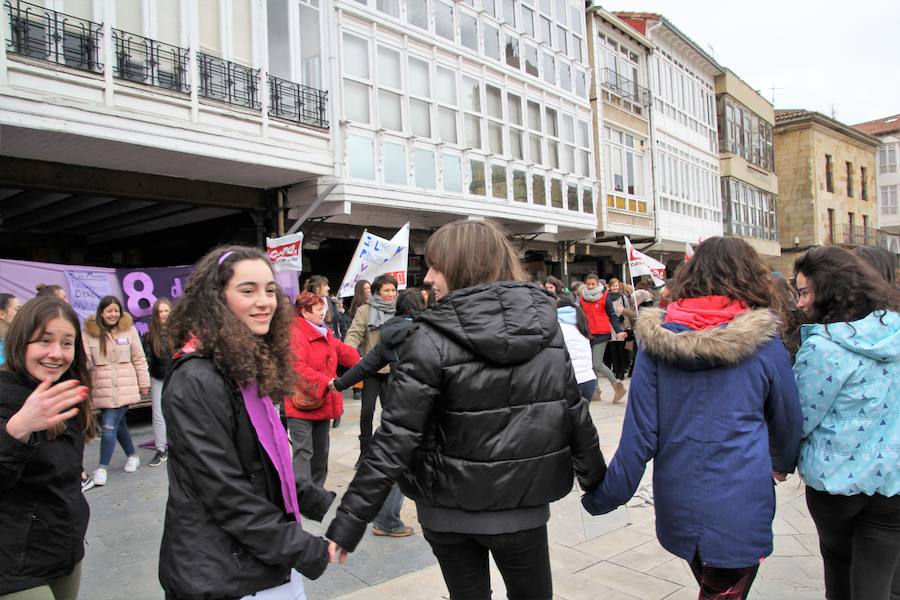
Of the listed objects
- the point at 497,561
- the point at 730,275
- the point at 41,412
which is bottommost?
the point at 497,561

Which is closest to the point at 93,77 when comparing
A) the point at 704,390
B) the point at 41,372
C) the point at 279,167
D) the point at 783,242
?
the point at 279,167

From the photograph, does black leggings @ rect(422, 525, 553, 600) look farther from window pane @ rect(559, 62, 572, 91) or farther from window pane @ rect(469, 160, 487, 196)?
window pane @ rect(559, 62, 572, 91)

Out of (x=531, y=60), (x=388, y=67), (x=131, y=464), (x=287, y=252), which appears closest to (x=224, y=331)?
(x=131, y=464)

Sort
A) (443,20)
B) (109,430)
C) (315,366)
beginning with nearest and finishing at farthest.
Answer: (315,366)
(109,430)
(443,20)

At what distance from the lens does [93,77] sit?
8805 millimetres

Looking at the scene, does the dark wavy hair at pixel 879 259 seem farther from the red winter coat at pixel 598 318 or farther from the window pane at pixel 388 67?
the window pane at pixel 388 67

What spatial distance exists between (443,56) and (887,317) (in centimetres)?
1383

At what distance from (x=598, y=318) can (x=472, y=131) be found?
6.79 metres

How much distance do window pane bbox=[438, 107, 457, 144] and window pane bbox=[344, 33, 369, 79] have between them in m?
2.25

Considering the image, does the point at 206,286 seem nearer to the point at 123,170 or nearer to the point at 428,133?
the point at 123,170

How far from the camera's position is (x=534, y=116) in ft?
58.6

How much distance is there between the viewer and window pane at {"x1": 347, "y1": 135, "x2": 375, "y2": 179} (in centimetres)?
1259

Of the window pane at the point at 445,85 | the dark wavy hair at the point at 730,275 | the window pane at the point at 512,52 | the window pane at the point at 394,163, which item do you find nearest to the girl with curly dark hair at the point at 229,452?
the dark wavy hair at the point at 730,275

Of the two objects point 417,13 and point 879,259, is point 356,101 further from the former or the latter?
point 879,259
